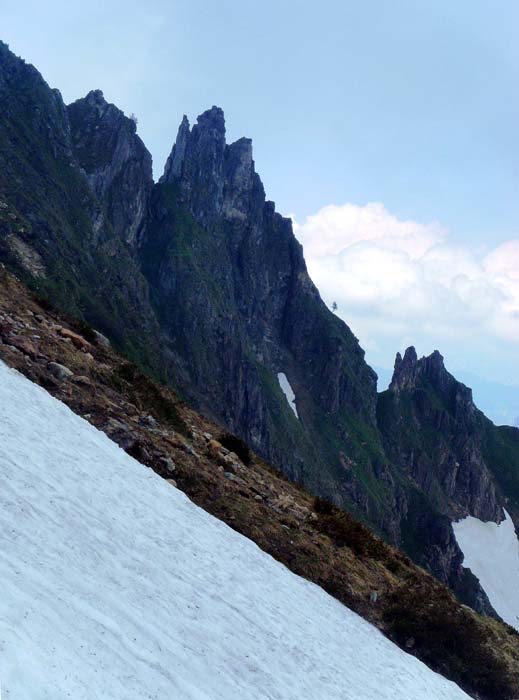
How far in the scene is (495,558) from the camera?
151m

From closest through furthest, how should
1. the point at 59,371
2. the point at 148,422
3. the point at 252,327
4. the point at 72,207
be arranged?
the point at 59,371 < the point at 148,422 < the point at 72,207 < the point at 252,327

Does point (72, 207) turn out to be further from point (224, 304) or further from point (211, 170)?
point (211, 170)

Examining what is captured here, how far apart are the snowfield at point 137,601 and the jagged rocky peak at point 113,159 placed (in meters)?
135

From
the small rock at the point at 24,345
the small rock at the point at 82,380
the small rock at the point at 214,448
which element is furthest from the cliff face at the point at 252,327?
the small rock at the point at 24,345

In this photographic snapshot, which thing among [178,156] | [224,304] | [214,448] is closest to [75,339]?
[214,448]

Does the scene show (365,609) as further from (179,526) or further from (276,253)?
(276,253)

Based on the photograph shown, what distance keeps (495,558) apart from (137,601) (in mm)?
170859

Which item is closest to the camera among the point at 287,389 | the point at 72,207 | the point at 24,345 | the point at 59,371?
the point at 59,371

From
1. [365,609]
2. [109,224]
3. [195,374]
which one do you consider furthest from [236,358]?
[365,609]

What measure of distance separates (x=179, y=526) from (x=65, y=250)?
331 feet

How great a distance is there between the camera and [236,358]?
150000 mm

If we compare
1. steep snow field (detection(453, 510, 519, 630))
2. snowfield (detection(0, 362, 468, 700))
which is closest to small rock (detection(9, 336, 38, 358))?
snowfield (detection(0, 362, 468, 700))

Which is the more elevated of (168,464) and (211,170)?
(211,170)

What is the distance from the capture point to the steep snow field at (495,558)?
441 feet
